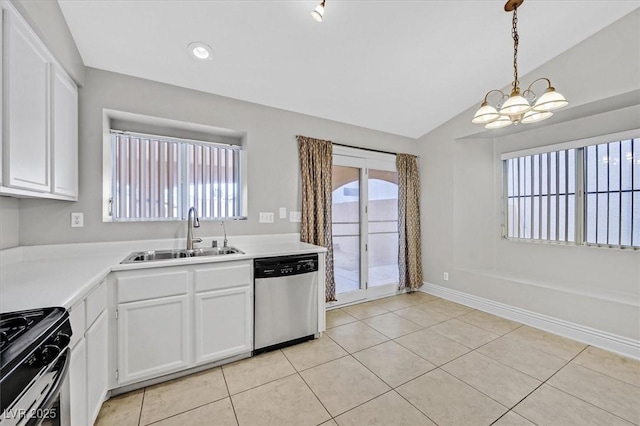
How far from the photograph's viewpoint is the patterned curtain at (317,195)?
3.23 metres

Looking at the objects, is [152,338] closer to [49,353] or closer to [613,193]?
[49,353]

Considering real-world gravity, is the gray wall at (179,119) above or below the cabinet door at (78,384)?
above

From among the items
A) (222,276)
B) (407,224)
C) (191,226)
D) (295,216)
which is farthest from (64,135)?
(407,224)

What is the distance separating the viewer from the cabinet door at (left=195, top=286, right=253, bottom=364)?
82.5 inches

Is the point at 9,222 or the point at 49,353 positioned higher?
the point at 9,222

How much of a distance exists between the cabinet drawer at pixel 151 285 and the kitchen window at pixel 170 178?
33.1 inches

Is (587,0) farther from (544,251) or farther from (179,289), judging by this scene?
(179,289)

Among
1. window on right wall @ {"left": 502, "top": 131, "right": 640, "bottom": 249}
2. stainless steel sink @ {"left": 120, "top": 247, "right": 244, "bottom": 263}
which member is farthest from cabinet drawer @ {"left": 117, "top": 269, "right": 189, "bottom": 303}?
window on right wall @ {"left": 502, "top": 131, "right": 640, "bottom": 249}

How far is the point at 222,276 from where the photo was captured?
2.19 metres

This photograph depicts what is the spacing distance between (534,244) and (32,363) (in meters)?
4.72

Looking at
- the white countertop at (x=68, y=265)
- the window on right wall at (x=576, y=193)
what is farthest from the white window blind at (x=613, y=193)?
the white countertop at (x=68, y=265)

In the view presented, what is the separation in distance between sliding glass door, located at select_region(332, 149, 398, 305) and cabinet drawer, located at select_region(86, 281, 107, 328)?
8.14 feet

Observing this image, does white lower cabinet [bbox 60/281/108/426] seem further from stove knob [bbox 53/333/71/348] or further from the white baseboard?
the white baseboard

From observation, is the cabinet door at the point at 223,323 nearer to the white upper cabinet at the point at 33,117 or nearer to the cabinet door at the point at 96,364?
the cabinet door at the point at 96,364
